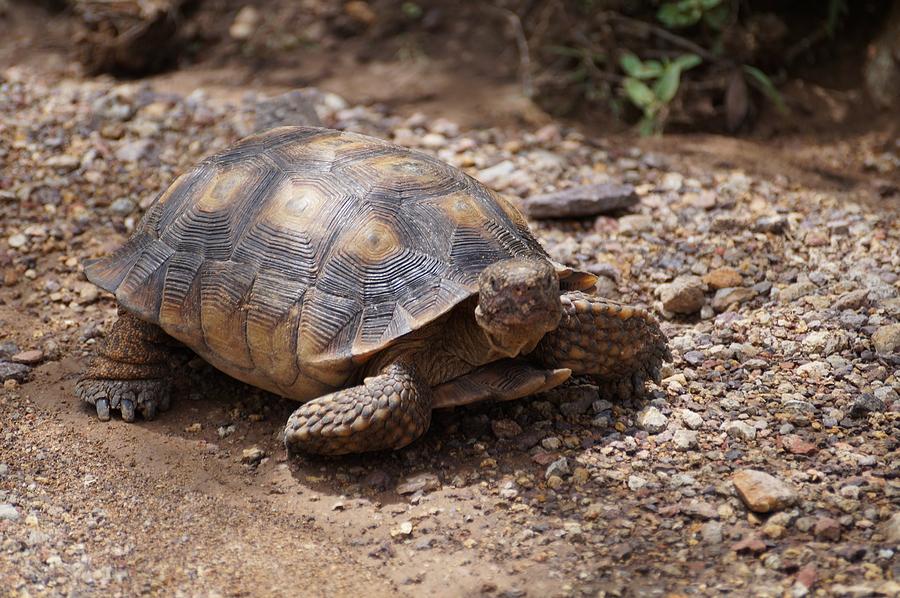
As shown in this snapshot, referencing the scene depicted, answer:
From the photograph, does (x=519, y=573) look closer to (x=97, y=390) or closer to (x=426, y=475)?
(x=426, y=475)

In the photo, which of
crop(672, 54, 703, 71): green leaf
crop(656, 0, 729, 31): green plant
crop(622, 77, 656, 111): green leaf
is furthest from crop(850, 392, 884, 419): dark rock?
crop(656, 0, 729, 31): green plant

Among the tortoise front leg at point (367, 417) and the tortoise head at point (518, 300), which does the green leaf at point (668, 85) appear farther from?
the tortoise front leg at point (367, 417)

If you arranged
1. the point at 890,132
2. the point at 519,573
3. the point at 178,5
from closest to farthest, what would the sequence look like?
the point at 519,573
the point at 890,132
the point at 178,5

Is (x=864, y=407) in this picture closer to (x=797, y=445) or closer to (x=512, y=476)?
(x=797, y=445)

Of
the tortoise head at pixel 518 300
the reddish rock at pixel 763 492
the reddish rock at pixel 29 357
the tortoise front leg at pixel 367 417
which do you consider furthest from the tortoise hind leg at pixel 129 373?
the reddish rock at pixel 763 492

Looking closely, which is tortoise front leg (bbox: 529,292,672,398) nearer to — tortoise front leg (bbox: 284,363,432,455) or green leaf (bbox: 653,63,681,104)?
tortoise front leg (bbox: 284,363,432,455)

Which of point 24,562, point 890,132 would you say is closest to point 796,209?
Result: point 890,132
